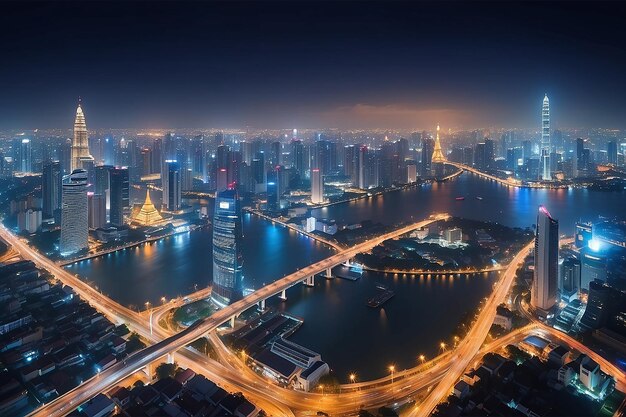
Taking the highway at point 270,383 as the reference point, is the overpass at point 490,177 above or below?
above

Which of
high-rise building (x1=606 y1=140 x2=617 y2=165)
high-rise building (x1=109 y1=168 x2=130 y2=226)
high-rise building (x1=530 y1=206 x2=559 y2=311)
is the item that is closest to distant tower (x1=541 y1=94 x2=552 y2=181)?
high-rise building (x1=606 y1=140 x2=617 y2=165)

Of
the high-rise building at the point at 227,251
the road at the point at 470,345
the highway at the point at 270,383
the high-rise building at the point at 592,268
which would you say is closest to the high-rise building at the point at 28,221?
the highway at the point at 270,383

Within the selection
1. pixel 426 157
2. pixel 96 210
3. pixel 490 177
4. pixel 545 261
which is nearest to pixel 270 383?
pixel 545 261

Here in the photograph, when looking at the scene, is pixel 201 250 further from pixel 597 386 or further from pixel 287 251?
pixel 597 386

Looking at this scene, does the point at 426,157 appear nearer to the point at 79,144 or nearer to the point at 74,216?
the point at 79,144

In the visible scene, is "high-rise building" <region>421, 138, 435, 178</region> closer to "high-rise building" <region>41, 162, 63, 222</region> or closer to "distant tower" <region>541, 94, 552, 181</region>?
"distant tower" <region>541, 94, 552, 181</region>

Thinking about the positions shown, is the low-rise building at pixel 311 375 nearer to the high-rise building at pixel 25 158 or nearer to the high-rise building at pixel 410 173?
the high-rise building at pixel 410 173
